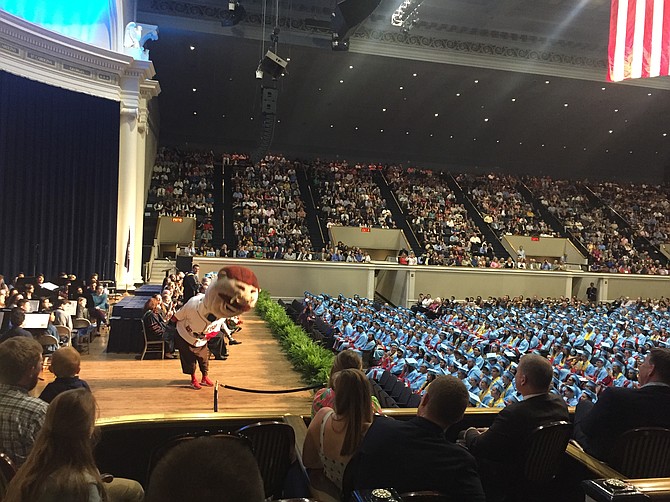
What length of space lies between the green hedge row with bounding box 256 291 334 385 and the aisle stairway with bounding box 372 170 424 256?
41.0ft

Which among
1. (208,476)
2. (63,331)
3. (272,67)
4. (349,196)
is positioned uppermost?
(272,67)

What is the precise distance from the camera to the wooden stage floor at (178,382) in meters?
7.50

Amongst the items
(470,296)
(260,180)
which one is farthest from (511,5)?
(260,180)

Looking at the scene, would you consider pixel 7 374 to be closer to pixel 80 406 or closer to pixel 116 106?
pixel 80 406

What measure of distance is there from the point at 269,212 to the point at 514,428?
23610mm

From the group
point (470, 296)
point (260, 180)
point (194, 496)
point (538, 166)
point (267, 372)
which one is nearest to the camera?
point (194, 496)

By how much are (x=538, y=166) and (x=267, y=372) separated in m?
32.5

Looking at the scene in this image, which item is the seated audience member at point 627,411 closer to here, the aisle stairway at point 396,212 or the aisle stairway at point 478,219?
the aisle stairway at point 396,212

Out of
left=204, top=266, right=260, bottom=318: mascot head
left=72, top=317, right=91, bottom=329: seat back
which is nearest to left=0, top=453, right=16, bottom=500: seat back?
left=204, top=266, right=260, bottom=318: mascot head

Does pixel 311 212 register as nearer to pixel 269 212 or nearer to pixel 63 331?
pixel 269 212

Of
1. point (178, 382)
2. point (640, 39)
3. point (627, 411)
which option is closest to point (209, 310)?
point (178, 382)

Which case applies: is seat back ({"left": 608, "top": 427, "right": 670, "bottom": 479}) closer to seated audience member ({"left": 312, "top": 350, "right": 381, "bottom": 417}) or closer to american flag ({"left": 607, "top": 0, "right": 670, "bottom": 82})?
seated audience member ({"left": 312, "top": 350, "right": 381, "bottom": 417})

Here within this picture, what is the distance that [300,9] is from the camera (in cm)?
2316

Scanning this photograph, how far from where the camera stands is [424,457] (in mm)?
2459
